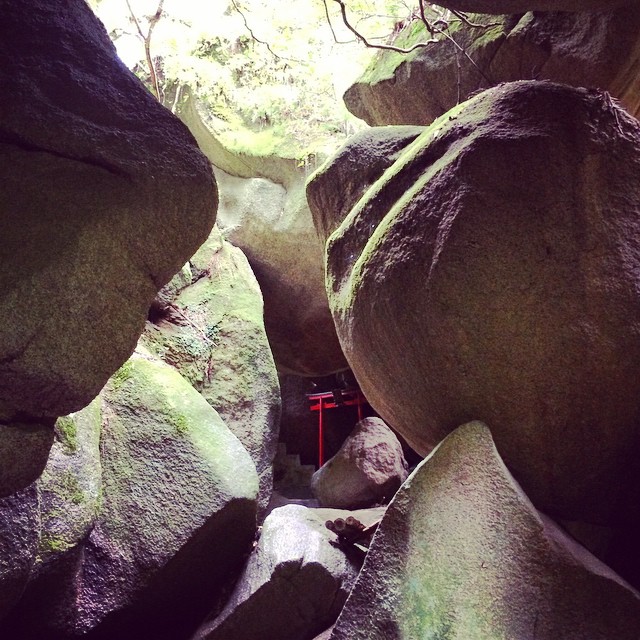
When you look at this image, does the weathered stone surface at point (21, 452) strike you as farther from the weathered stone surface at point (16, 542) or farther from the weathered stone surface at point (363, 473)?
the weathered stone surface at point (363, 473)

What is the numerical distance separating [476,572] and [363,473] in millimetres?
5693

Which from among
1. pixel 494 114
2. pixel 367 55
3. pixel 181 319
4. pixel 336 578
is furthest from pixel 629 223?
pixel 367 55

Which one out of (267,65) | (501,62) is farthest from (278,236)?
(501,62)

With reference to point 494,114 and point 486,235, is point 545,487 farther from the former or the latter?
point 494,114

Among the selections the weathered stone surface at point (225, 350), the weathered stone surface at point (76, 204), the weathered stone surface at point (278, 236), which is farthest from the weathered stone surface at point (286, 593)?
the weathered stone surface at point (278, 236)

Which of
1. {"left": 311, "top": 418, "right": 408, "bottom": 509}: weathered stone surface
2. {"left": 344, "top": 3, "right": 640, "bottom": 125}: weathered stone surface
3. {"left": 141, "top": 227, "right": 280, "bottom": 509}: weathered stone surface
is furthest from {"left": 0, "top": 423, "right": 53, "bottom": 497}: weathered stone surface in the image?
{"left": 311, "top": 418, "right": 408, "bottom": 509}: weathered stone surface

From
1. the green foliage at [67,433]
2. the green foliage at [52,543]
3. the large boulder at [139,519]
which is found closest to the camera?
the green foliage at [52,543]

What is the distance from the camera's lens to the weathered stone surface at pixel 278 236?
991cm

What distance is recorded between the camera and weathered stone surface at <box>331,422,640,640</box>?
2.64 m

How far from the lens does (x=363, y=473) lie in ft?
27.5

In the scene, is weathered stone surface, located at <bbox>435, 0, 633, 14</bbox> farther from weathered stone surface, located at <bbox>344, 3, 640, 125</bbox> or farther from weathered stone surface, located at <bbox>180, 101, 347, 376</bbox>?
weathered stone surface, located at <bbox>180, 101, 347, 376</bbox>

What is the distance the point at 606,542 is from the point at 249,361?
456 centimetres

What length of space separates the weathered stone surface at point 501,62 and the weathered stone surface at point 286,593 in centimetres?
453

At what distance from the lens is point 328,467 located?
9.00 metres
